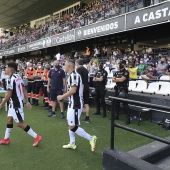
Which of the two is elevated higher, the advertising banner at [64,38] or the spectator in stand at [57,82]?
the advertising banner at [64,38]

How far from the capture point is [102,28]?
557 inches

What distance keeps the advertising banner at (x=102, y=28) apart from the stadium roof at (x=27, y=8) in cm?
1098

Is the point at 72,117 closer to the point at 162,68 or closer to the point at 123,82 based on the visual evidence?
the point at 123,82

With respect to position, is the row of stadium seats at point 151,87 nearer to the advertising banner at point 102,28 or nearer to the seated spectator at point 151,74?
the seated spectator at point 151,74

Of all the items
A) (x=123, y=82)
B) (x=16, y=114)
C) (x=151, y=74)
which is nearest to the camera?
(x=16, y=114)

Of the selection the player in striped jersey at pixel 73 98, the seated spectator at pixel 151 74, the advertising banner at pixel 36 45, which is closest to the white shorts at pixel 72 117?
the player in striped jersey at pixel 73 98

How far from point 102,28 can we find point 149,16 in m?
3.69

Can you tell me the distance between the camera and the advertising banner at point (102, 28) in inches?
508

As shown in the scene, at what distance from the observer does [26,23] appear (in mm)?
37875

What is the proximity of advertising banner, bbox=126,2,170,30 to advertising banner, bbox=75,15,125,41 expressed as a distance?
62 centimetres

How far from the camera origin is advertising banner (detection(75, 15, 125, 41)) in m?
12.9

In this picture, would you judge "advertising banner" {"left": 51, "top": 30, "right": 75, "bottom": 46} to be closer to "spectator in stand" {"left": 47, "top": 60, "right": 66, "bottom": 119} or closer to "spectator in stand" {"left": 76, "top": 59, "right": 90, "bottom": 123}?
"spectator in stand" {"left": 47, "top": 60, "right": 66, "bottom": 119}

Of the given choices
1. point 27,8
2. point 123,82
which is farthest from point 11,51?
point 123,82

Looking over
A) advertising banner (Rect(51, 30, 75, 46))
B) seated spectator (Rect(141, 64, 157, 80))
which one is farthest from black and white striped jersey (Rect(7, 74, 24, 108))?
advertising banner (Rect(51, 30, 75, 46))
